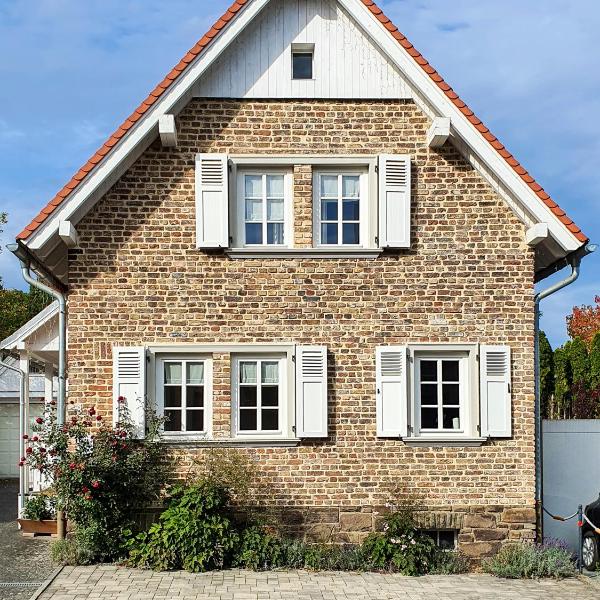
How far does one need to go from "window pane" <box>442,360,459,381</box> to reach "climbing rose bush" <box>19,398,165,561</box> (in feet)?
14.2

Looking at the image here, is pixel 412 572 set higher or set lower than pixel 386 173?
lower

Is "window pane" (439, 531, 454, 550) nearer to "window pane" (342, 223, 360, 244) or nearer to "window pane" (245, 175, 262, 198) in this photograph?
"window pane" (342, 223, 360, 244)

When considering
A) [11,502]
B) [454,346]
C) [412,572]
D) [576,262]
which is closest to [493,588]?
[412,572]

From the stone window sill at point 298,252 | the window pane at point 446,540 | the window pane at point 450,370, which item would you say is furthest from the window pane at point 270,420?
the window pane at point 446,540

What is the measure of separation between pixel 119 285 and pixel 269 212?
2.48 m

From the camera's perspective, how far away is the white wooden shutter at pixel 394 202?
13820 mm

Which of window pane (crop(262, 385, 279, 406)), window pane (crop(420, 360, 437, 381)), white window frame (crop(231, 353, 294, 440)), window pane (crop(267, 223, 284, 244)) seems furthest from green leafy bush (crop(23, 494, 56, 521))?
window pane (crop(420, 360, 437, 381))

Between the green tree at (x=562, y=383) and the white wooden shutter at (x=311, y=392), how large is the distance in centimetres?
1474

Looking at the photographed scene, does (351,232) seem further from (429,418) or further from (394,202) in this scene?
(429,418)

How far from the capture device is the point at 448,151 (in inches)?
555

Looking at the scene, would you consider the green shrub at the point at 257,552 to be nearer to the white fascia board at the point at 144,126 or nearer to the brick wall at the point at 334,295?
the brick wall at the point at 334,295

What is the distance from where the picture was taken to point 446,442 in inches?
542

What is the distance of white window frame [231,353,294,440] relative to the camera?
13.7 meters

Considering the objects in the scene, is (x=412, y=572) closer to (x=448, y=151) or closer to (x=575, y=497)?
(x=575, y=497)
